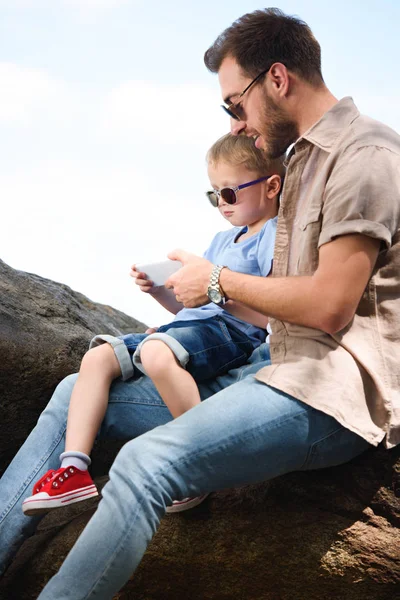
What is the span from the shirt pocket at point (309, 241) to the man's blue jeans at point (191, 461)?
1.35 ft

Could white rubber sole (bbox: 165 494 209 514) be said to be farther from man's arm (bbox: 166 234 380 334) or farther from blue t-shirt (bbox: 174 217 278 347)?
man's arm (bbox: 166 234 380 334)

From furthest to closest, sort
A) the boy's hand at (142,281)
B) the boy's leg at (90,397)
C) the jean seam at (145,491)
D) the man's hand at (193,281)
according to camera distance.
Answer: the boy's hand at (142,281) → the boy's leg at (90,397) → the man's hand at (193,281) → the jean seam at (145,491)

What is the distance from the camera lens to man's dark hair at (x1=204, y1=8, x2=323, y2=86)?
2.81 meters

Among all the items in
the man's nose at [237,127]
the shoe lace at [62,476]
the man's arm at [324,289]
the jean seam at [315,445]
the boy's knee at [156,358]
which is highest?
the man's nose at [237,127]

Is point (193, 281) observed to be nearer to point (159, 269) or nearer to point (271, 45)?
point (159, 269)

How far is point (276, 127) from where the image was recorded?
283 centimetres

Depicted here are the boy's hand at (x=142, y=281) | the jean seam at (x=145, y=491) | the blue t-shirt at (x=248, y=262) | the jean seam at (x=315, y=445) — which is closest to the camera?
the jean seam at (x=145, y=491)

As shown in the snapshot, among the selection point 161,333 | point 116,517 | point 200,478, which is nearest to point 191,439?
point 200,478

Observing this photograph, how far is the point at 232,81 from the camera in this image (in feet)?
9.52

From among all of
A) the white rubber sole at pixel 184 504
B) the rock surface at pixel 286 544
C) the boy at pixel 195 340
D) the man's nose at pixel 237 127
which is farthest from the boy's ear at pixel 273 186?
the white rubber sole at pixel 184 504

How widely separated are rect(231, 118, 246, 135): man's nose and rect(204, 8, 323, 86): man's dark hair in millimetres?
206

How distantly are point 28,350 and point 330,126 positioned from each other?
175 centimetres

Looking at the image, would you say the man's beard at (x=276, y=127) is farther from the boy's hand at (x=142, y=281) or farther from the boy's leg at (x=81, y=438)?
the boy's leg at (x=81, y=438)

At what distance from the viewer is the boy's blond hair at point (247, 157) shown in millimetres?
3311
